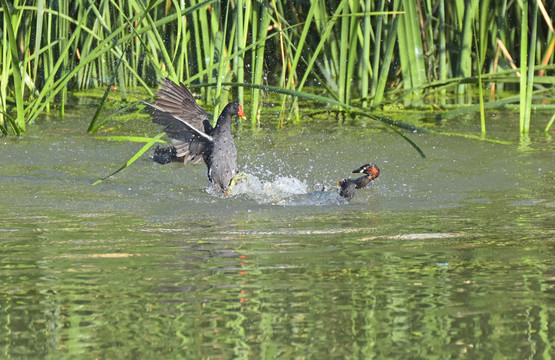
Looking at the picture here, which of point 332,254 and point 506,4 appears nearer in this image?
point 332,254

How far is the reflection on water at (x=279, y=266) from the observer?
2637mm

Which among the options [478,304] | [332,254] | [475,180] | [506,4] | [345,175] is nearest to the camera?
[478,304]

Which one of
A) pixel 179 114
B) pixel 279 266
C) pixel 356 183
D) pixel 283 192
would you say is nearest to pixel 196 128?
pixel 179 114

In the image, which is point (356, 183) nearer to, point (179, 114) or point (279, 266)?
point (179, 114)

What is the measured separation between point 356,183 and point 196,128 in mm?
1240

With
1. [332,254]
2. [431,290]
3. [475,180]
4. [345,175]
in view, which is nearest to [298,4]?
[345,175]

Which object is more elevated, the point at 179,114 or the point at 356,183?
the point at 179,114

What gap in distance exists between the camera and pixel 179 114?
6008 mm

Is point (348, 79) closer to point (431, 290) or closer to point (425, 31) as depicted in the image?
point (425, 31)

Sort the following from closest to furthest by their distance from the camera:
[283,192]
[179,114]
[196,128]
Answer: [283,192], [179,114], [196,128]

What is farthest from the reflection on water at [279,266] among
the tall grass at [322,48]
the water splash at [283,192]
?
the tall grass at [322,48]

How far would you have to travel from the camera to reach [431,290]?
311 cm

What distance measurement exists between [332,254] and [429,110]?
16.8 feet

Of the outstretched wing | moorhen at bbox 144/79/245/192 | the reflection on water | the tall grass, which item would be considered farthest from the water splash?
the tall grass
